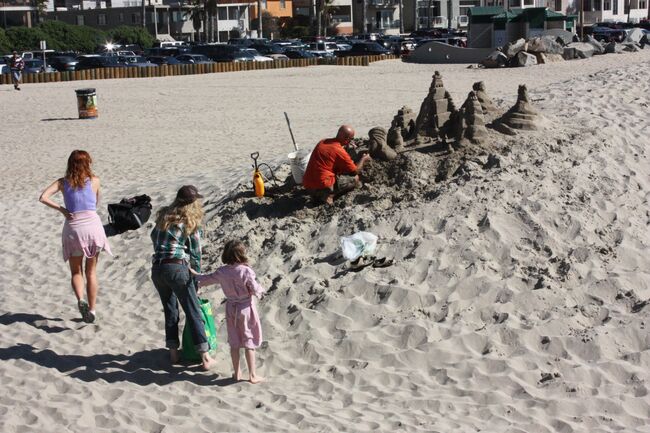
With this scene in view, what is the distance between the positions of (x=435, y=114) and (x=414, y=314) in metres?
3.41

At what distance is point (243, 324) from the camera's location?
714 cm

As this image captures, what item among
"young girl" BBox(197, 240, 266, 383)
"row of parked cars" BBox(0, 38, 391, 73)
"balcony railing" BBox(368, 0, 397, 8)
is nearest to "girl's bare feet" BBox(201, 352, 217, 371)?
"young girl" BBox(197, 240, 266, 383)

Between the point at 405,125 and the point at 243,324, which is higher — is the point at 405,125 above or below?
above

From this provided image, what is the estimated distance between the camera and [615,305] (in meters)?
7.88

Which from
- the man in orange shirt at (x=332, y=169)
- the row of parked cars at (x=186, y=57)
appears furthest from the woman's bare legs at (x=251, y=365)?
the row of parked cars at (x=186, y=57)

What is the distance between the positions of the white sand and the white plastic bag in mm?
182

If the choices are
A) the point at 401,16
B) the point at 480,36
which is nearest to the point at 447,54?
the point at 480,36

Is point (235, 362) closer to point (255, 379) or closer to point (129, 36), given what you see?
point (255, 379)

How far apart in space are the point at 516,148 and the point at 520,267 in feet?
7.21

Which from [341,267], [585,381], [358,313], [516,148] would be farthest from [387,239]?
[585,381]

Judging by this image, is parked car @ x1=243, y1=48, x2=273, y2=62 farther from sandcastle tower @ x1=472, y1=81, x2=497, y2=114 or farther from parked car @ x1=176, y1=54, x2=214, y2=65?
sandcastle tower @ x1=472, y1=81, x2=497, y2=114

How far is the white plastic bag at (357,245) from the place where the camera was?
8.98m

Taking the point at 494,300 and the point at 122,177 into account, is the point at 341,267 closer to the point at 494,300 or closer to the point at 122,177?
the point at 494,300

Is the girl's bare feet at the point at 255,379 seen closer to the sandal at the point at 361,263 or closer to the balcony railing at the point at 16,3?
the sandal at the point at 361,263
